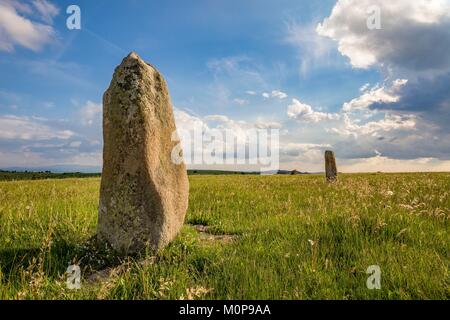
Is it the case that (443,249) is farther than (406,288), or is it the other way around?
(443,249)

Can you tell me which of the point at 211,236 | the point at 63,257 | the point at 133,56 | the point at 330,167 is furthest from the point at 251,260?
the point at 330,167

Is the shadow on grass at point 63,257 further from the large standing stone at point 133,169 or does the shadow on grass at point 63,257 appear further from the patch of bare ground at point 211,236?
the patch of bare ground at point 211,236

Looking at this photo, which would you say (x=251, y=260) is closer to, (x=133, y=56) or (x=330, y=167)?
(x=133, y=56)

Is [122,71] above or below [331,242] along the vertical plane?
above

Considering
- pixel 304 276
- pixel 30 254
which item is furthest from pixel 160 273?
pixel 30 254

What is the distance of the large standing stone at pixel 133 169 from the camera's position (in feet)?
21.0

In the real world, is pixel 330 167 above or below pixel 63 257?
above

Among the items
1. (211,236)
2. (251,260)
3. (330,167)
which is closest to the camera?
(251,260)

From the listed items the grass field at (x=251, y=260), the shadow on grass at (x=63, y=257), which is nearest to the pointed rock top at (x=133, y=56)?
the grass field at (x=251, y=260)

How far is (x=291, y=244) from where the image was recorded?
6.67 metres

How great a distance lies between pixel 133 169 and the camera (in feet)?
20.9

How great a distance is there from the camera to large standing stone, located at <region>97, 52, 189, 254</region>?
6.39 metres
